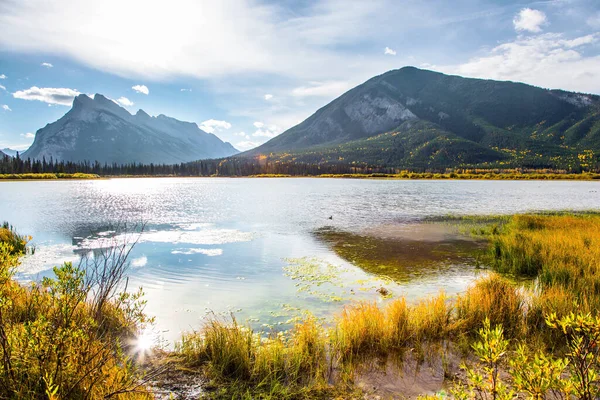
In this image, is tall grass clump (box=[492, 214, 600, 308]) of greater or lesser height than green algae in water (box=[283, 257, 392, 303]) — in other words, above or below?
above

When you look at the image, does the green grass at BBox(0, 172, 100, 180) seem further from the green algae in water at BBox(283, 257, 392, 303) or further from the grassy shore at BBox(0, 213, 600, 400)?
the grassy shore at BBox(0, 213, 600, 400)

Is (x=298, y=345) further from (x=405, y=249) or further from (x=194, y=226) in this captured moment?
(x=194, y=226)

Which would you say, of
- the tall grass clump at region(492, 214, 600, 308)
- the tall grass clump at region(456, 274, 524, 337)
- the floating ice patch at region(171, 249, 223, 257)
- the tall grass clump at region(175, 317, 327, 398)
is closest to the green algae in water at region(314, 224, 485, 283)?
the tall grass clump at region(492, 214, 600, 308)

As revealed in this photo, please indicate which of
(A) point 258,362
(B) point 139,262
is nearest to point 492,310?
(A) point 258,362

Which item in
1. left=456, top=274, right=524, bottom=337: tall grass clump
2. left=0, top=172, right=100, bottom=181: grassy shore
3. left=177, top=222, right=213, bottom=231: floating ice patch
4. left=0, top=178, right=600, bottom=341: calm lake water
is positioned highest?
left=0, top=172, right=100, bottom=181: grassy shore

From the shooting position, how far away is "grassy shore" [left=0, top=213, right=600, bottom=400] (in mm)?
4891

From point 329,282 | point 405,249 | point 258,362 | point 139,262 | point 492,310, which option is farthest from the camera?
point 405,249

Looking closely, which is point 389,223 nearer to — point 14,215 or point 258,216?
point 258,216

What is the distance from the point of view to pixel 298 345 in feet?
25.8

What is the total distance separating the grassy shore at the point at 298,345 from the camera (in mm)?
4891

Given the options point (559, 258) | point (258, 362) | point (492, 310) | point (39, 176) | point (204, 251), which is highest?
point (39, 176)

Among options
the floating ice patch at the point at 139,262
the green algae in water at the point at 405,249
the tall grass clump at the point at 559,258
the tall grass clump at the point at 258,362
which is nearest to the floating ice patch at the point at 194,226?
the floating ice patch at the point at 139,262

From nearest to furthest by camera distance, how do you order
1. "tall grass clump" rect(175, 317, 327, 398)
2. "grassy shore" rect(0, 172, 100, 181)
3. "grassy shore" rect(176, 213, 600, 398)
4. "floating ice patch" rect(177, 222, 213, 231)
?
1. "tall grass clump" rect(175, 317, 327, 398)
2. "grassy shore" rect(176, 213, 600, 398)
3. "floating ice patch" rect(177, 222, 213, 231)
4. "grassy shore" rect(0, 172, 100, 181)

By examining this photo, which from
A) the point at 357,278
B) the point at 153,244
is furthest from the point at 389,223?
the point at 153,244
